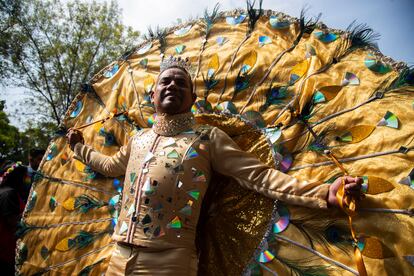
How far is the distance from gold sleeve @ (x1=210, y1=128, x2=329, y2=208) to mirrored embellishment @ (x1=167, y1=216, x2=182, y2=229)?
43 centimetres

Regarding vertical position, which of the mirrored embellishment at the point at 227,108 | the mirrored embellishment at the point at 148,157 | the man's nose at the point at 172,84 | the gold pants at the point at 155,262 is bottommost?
the gold pants at the point at 155,262

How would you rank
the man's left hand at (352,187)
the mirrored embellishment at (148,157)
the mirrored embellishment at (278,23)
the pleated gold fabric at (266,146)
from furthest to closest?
the mirrored embellishment at (278,23) < the mirrored embellishment at (148,157) < the pleated gold fabric at (266,146) < the man's left hand at (352,187)

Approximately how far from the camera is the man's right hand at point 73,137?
302cm

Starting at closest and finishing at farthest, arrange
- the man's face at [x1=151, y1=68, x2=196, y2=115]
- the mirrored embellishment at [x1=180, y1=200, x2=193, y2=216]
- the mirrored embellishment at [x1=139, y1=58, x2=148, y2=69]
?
the mirrored embellishment at [x1=180, y1=200, x2=193, y2=216] < the man's face at [x1=151, y1=68, x2=196, y2=115] < the mirrored embellishment at [x1=139, y1=58, x2=148, y2=69]

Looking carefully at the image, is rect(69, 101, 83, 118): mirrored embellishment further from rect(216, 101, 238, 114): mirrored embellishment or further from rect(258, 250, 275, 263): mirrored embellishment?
rect(258, 250, 275, 263): mirrored embellishment

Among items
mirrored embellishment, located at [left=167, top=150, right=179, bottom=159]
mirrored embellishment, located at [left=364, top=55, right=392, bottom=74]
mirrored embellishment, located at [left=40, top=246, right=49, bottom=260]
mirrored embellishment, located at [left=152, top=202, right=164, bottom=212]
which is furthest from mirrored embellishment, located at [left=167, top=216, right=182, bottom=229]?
mirrored embellishment, located at [left=364, top=55, right=392, bottom=74]

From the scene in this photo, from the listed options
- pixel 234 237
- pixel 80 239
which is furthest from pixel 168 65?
pixel 80 239

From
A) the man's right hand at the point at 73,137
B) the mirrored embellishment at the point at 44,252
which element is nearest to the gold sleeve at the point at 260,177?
the man's right hand at the point at 73,137

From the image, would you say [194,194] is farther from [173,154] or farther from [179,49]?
[179,49]

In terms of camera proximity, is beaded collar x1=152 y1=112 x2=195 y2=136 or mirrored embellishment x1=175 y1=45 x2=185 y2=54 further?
mirrored embellishment x1=175 y1=45 x2=185 y2=54

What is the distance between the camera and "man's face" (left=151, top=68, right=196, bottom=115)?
2432mm

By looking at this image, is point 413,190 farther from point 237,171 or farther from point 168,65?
point 168,65

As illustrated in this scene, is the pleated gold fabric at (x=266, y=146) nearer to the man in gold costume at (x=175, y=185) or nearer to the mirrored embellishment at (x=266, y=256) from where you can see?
the mirrored embellishment at (x=266, y=256)

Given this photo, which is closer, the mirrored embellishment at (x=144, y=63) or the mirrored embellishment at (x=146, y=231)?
the mirrored embellishment at (x=146, y=231)
